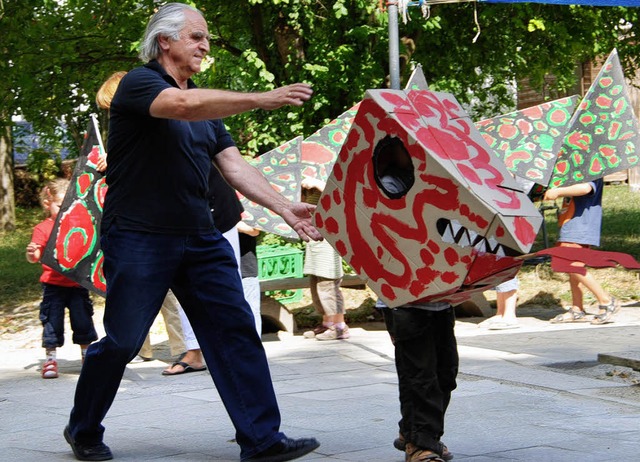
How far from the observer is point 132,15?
46.1ft

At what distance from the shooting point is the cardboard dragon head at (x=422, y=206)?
405 centimetres

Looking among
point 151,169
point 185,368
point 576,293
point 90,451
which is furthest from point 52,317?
point 576,293

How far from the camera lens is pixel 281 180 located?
8164 mm

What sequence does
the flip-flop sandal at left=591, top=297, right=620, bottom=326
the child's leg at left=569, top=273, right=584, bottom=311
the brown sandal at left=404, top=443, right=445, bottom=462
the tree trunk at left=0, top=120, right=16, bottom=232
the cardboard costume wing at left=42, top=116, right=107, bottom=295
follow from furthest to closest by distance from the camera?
the tree trunk at left=0, top=120, right=16, bottom=232
the child's leg at left=569, top=273, right=584, bottom=311
the flip-flop sandal at left=591, top=297, right=620, bottom=326
the cardboard costume wing at left=42, top=116, right=107, bottom=295
the brown sandal at left=404, top=443, right=445, bottom=462

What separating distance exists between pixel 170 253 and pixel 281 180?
3.40 metres

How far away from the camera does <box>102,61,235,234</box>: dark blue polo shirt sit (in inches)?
187

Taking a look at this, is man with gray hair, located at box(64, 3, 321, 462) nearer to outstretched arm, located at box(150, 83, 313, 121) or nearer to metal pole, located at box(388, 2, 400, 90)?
outstretched arm, located at box(150, 83, 313, 121)

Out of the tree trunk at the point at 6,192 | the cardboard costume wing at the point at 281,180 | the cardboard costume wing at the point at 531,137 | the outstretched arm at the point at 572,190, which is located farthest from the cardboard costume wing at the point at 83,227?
the tree trunk at the point at 6,192

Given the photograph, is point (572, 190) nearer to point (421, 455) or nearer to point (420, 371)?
point (420, 371)

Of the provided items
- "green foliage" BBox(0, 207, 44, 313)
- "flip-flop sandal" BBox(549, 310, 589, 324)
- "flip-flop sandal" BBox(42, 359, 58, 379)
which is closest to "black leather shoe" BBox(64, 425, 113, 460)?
"flip-flop sandal" BBox(42, 359, 58, 379)

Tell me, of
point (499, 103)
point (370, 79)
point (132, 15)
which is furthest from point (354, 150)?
point (499, 103)

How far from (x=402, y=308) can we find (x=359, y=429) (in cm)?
115

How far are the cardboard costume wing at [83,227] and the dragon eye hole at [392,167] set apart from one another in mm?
3626

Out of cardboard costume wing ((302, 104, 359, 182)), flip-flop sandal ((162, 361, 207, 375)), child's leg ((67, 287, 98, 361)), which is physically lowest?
flip-flop sandal ((162, 361, 207, 375))
